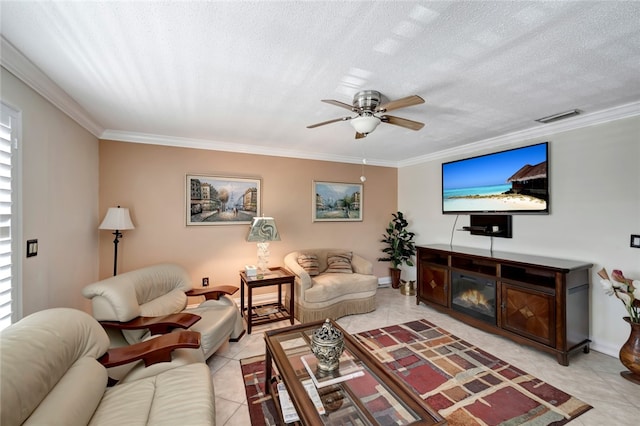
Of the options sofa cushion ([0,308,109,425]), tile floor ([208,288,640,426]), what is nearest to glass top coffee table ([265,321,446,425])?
tile floor ([208,288,640,426])

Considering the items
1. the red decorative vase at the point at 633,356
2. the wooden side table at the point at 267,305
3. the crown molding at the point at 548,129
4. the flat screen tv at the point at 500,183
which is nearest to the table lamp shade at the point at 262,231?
the wooden side table at the point at 267,305

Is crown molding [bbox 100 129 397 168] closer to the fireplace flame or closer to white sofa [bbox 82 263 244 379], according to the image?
white sofa [bbox 82 263 244 379]

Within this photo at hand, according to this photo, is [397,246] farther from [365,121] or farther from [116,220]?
[116,220]

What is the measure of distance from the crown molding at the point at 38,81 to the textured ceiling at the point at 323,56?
6 centimetres

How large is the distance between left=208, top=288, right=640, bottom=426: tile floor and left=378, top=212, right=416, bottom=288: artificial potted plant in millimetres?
1367

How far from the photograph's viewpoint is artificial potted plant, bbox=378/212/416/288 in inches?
187

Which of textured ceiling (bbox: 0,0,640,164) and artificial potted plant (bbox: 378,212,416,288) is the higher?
textured ceiling (bbox: 0,0,640,164)

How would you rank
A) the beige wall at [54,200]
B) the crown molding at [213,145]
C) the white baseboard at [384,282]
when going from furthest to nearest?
the white baseboard at [384,282]
the crown molding at [213,145]
the beige wall at [54,200]

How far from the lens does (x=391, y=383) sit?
156cm

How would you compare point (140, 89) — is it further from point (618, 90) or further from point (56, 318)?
point (618, 90)

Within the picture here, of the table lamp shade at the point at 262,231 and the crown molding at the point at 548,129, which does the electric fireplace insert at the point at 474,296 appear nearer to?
the crown molding at the point at 548,129

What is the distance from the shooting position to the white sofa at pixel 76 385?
3.54ft

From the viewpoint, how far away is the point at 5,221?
5.38ft

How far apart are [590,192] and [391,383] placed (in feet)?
9.53
